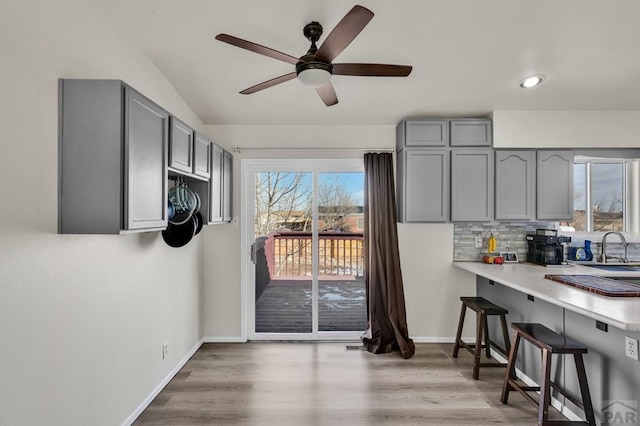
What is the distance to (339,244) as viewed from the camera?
12.3ft

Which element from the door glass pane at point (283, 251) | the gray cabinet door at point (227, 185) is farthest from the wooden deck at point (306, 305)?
the gray cabinet door at point (227, 185)

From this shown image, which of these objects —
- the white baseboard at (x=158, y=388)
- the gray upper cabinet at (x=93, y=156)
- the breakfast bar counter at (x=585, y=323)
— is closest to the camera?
the gray upper cabinet at (x=93, y=156)

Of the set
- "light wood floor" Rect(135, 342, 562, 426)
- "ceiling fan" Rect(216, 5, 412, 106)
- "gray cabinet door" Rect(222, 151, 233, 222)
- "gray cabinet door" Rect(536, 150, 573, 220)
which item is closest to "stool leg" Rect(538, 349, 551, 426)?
"light wood floor" Rect(135, 342, 562, 426)

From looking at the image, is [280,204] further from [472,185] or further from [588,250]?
[588,250]

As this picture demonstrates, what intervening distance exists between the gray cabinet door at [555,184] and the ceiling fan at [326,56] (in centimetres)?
229

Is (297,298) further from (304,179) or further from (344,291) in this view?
(304,179)

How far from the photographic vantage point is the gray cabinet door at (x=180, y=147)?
7.09ft

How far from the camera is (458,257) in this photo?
365 cm

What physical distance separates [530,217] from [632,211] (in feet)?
4.07

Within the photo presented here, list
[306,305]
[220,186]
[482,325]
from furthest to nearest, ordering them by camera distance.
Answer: [306,305] < [220,186] < [482,325]

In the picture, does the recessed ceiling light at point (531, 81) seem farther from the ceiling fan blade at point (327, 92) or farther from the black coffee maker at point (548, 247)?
the ceiling fan blade at point (327, 92)

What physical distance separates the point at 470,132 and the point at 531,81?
2.27 ft

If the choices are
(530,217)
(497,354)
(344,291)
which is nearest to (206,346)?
(344,291)

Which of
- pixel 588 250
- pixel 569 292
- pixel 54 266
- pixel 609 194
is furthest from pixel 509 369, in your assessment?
pixel 54 266
